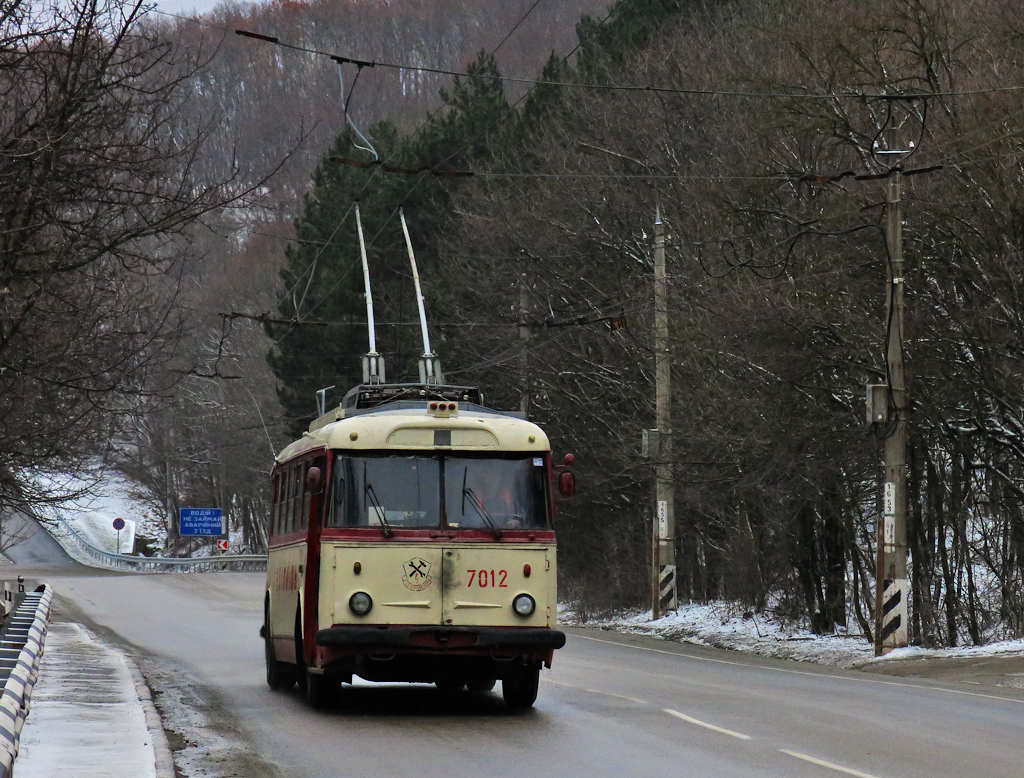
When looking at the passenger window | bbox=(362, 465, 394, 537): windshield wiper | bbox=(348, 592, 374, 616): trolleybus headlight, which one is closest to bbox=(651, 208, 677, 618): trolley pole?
the passenger window

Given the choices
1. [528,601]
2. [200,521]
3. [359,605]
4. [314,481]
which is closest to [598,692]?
[528,601]

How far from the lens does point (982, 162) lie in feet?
79.5

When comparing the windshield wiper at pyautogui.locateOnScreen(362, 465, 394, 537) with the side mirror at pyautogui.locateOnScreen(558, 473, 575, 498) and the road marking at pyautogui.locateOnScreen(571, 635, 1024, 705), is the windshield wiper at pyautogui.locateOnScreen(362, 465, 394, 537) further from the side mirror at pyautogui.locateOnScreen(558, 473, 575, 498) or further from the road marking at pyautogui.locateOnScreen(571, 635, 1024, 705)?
the road marking at pyautogui.locateOnScreen(571, 635, 1024, 705)

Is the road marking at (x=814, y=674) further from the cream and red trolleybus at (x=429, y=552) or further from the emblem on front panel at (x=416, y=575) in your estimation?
the emblem on front panel at (x=416, y=575)

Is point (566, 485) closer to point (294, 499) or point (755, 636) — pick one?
point (294, 499)

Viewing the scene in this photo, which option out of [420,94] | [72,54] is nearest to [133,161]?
[72,54]

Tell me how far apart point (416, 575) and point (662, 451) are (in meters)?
17.9

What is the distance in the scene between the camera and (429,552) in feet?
49.4

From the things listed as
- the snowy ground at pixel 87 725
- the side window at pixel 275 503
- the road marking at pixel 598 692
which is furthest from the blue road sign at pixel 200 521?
the road marking at pixel 598 692

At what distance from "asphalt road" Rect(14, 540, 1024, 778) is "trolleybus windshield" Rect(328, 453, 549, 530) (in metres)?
1.76

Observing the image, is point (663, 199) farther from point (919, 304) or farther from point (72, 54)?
point (72, 54)

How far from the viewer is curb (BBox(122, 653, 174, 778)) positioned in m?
11.1

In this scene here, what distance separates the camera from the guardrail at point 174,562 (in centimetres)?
7006

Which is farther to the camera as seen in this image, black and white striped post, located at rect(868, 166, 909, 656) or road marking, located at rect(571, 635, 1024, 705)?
black and white striped post, located at rect(868, 166, 909, 656)
